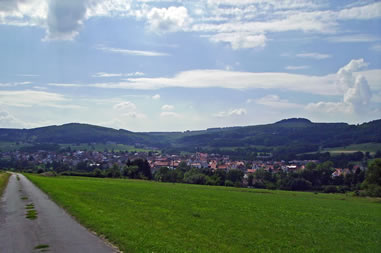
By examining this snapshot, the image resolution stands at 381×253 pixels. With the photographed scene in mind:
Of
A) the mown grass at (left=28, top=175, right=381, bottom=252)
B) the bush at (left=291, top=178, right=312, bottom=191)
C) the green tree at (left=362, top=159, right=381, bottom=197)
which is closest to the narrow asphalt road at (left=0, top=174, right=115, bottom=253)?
the mown grass at (left=28, top=175, right=381, bottom=252)

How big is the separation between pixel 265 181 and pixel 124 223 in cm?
10444

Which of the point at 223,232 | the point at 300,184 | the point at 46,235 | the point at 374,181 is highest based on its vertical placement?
the point at 46,235

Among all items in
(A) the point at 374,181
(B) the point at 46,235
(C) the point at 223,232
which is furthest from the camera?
(A) the point at 374,181

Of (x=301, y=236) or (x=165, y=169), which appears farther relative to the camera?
(x=165, y=169)

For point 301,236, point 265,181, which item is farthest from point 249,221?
point 265,181

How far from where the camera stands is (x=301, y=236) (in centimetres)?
1934

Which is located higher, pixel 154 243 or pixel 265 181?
pixel 154 243

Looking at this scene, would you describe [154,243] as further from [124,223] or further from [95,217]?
[95,217]

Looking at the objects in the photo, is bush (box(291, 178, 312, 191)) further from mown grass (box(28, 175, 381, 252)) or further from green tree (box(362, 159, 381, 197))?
mown grass (box(28, 175, 381, 252))

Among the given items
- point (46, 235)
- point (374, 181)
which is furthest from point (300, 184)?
point (46, 235)

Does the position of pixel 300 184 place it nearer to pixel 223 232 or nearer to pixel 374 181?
pixel 374 181

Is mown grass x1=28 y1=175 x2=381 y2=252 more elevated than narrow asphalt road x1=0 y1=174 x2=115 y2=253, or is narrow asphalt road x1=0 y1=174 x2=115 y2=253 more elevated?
narrow asphalt road x1=0 y1=174 x2=115 y2=253

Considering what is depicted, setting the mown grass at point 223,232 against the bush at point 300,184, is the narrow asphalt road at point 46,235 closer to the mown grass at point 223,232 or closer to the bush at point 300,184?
the mown grass at point 223,232

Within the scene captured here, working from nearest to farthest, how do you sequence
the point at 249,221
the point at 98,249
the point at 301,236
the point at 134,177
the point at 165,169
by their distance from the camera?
the point at 98,249, the point at 301,236, the point at 249,221, the point at 134,177, the point at 165,169
